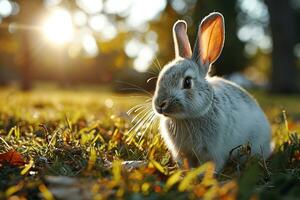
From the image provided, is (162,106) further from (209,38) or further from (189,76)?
(209,38)

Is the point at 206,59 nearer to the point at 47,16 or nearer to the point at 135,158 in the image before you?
the point at 135,158

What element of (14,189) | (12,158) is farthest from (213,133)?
(14,189)

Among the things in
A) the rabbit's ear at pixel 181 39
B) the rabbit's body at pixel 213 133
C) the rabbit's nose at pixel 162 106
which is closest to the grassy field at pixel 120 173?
the rabbit's body at pixel 213 133

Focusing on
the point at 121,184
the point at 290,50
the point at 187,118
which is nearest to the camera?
the point at 121,184

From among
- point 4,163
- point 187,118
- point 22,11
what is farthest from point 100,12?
point 4,163

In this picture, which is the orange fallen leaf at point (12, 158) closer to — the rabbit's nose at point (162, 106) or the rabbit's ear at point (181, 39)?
the rabbit's nose at point (162, 106)

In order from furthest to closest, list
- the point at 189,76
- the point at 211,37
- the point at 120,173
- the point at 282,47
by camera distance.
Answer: the point at 282,47 < the point at 211,37 < the point at 189,76 < the point at 120,173

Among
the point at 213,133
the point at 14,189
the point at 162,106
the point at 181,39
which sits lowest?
the point at 213,133
